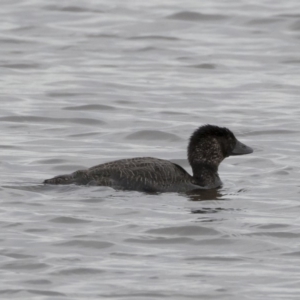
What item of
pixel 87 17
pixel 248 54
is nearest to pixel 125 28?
pixel 87 17

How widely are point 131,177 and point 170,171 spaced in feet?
1.58

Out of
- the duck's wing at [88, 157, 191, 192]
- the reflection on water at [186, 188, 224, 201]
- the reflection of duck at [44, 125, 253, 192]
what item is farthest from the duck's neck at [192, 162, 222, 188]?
the duck's wing at [88, 157, 191, 192]

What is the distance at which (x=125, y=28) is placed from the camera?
87.5ft

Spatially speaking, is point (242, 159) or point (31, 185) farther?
point (242, 159)

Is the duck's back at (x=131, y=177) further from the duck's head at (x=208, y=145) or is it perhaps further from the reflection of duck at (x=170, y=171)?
the duck's head at (x=208, y=145)

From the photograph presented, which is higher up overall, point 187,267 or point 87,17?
point 87,17

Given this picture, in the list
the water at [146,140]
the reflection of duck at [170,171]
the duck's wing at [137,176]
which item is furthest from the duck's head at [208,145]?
the duck's wing at [137,176]

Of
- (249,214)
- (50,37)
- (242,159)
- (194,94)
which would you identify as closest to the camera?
(249,214)

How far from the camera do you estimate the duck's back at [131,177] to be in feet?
43.7

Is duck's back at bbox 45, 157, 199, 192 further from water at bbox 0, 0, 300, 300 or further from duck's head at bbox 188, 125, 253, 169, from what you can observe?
duck's head at bbox 188, 125, 253, 169

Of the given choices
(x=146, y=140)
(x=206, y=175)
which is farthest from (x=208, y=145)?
(x=146, y=140)

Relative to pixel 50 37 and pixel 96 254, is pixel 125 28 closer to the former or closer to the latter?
pixel 50 37

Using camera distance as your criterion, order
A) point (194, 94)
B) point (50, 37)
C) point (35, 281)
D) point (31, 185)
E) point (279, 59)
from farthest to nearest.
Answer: point (50, 37) < point (279, 59) < point (194, 94) < point (31, 185) < point (35, 281)

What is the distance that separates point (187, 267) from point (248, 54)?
14194 millimetres
